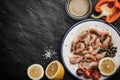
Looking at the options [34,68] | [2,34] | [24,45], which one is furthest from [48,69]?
[2,34]

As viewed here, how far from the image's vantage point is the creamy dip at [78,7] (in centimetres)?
383

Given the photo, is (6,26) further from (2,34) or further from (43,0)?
(43,0)

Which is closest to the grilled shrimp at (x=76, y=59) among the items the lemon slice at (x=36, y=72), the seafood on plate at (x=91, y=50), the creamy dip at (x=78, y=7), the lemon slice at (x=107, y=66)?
the seafood on plate at (x=91, y=50)

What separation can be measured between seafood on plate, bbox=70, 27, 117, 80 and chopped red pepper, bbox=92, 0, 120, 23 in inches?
6.6

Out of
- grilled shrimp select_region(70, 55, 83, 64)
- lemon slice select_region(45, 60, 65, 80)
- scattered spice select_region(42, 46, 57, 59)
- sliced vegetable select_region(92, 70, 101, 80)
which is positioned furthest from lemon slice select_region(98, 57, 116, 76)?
scattered spice select_region(42, 46, 57, 59)

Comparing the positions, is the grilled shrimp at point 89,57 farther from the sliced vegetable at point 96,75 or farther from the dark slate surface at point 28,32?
the dark slate surface at point 28,32

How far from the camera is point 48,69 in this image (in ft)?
12.6

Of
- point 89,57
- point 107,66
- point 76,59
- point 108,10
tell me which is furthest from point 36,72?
point 108,10

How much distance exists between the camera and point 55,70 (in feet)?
12.2

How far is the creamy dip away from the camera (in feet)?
12.6

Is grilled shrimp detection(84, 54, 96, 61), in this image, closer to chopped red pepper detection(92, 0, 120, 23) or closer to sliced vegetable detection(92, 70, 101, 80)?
sliced vegetable detection(92, 70, 101, 80)

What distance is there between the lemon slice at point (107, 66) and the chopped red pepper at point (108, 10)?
442 mm

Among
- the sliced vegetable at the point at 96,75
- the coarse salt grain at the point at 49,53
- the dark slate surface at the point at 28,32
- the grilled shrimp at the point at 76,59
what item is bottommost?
the sliced vegetable at the point at 96,75

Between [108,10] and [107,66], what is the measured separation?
2.09 feet
